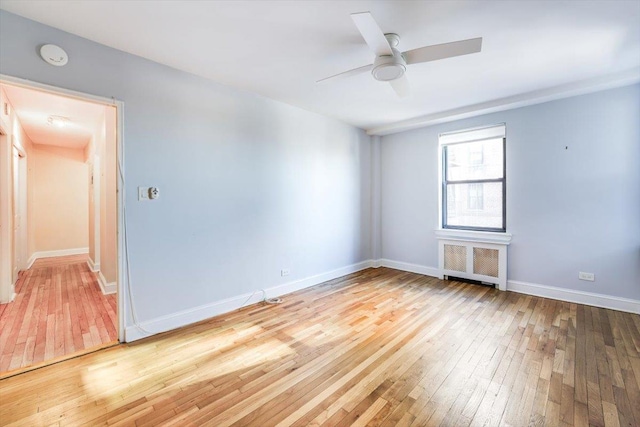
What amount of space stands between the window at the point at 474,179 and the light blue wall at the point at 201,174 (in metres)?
2.10

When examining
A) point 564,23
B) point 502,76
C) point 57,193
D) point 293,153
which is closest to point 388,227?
point 293,153

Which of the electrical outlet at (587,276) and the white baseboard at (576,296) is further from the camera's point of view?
the electrical outlet at (587,276)

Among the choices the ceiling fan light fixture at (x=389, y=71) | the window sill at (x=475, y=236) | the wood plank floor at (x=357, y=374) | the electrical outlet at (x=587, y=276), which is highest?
the ceiling fan light fixture at (x=389, y=71)

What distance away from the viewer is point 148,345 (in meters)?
A: 2.48

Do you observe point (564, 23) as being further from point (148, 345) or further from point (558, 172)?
point (148, 345)

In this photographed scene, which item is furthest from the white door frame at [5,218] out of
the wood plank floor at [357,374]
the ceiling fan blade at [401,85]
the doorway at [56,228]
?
the ceiling fan blade at [401,85]

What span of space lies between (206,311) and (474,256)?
3.85 metres

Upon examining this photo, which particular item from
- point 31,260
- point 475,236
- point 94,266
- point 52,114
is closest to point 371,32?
point 475,236

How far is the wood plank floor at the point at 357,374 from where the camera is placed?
1661mm

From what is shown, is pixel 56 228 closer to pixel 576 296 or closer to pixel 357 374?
pixel 357 374

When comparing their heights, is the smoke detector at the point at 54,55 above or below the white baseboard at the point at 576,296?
above

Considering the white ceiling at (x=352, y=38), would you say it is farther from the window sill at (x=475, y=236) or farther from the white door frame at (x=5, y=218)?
the white door frame at (x=5, y=218)

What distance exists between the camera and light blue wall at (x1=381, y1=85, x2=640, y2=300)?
3.20m

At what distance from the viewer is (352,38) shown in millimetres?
2316
